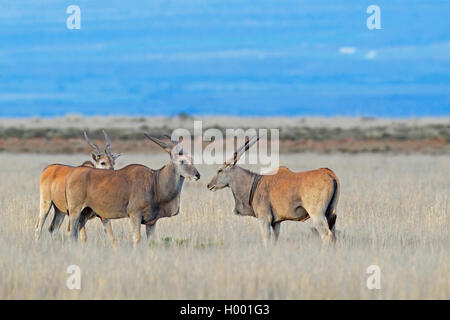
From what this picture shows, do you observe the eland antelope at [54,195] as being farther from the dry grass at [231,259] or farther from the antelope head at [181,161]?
the antelope head at [181,161]

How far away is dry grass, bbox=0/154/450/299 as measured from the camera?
787cm

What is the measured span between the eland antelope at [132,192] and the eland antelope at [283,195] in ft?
2.86

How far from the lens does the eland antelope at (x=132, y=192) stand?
10500 millimetres

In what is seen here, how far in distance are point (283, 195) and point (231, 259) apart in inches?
70.6

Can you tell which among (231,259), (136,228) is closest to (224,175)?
(136,228)

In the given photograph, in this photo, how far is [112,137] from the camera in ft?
178

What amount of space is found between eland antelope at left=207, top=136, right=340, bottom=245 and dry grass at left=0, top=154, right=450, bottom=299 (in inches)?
15.0

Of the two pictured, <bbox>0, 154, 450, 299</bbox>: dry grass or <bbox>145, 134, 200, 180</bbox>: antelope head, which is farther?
<bbox>145, 134, 200, 180</bbox>: antelope head
